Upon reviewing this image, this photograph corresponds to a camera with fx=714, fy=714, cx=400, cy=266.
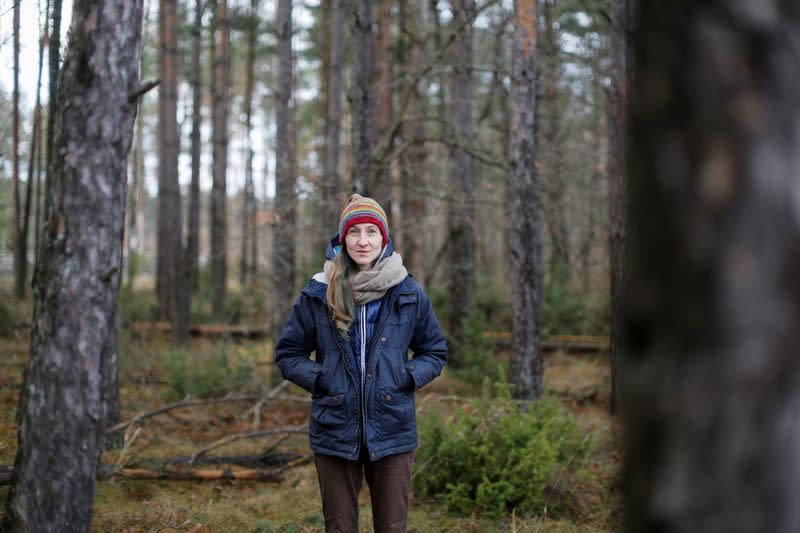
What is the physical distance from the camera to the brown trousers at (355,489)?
329 cm

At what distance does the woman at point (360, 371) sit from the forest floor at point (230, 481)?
150 centimetres

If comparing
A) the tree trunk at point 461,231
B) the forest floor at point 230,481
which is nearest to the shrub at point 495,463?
the forest floor at point 230,481

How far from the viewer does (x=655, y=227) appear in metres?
1.04

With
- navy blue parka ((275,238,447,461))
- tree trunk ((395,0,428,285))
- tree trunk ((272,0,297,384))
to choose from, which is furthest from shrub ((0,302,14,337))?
navy blue parka ((275,238,447,461))

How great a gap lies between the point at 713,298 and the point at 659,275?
0.27 feet

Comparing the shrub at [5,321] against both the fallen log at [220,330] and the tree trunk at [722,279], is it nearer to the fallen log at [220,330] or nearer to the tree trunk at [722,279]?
the fallen log at [220,330]

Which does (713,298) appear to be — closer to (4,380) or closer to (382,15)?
(4,380)

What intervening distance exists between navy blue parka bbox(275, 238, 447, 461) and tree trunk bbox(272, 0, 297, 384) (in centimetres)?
646

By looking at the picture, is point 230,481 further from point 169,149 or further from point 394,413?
point 169,149

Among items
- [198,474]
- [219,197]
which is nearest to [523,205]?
[198,474]

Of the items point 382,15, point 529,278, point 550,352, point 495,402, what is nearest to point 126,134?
point 495,402

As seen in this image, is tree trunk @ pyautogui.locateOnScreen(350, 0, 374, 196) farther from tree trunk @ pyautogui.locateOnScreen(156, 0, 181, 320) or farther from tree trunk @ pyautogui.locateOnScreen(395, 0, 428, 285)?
tree trunk @ pyautogui.locateOnScreen(156, 0, 181, 320)

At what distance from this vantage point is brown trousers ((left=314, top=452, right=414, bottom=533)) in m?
3.29

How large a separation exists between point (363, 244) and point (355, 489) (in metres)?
1.15
